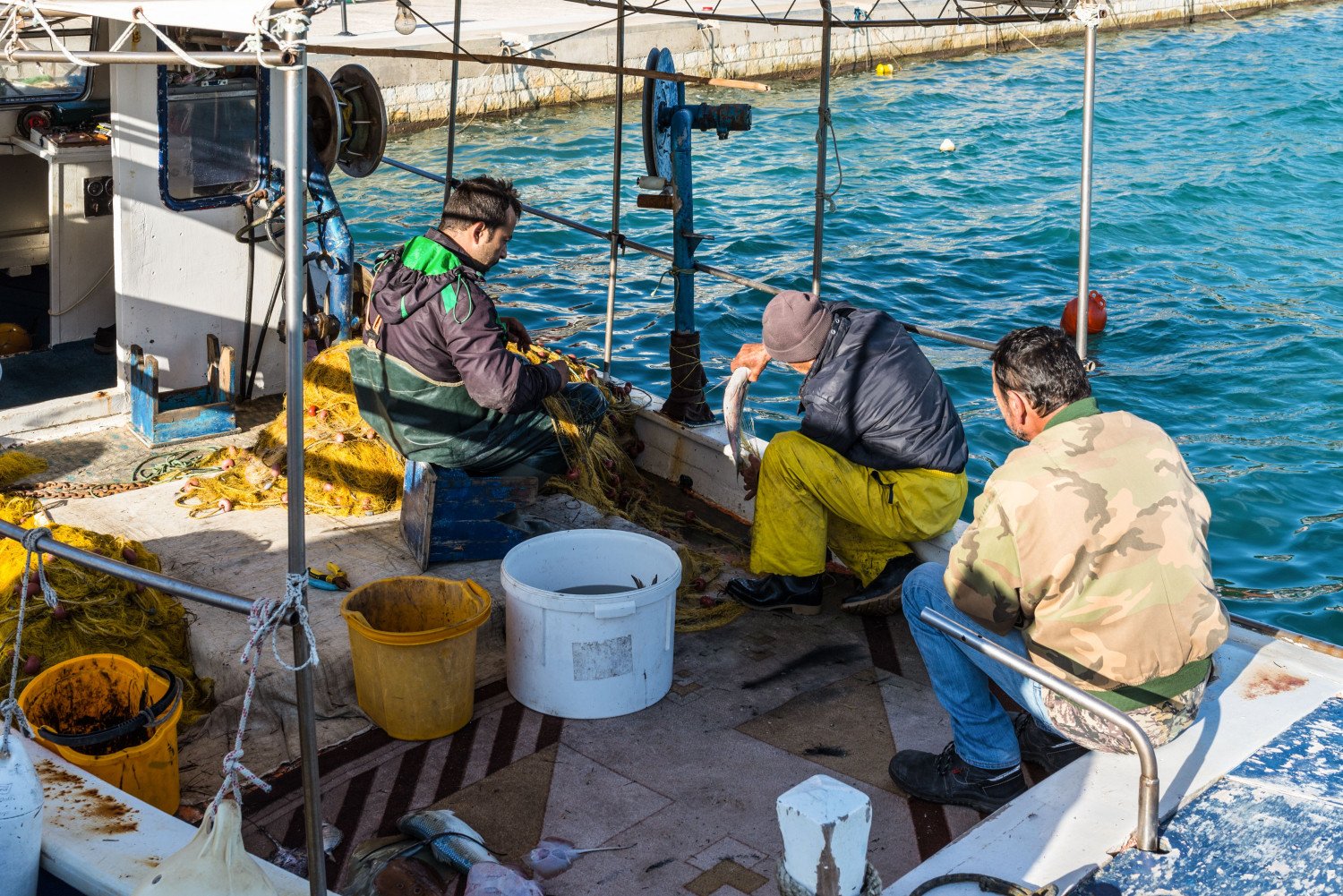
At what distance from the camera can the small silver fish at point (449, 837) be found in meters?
3.51

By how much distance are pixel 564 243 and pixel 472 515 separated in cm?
1067

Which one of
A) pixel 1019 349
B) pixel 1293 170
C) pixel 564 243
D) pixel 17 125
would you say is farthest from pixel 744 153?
pixel 1019 349

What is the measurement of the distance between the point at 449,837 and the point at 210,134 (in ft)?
12.4

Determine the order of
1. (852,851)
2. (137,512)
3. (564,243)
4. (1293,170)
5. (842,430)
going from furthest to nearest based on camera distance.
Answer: (1293,170), (564,243), (137,512), (842,430), (852,851)

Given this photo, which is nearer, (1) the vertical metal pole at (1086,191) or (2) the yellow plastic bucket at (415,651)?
(2) the yellow plastic bucket at (415,651)

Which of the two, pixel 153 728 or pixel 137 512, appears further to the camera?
pixel 137 512

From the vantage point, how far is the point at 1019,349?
342cm

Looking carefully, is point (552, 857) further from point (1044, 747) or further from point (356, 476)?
point (356, 476)

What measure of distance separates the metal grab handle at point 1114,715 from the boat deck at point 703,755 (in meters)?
0.10

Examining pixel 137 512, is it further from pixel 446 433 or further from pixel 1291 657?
pixel 1291 657

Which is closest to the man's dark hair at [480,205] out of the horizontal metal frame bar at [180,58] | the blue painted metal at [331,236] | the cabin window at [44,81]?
the horizontal metal frame bar at [180,58]

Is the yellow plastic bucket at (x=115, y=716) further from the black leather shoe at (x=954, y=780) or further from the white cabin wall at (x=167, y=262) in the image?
the white cabin wall at (x=167, y=262)

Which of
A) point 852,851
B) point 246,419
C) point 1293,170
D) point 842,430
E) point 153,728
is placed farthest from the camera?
point 1293,170

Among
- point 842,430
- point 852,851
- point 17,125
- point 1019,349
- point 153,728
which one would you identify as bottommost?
point 153,728
